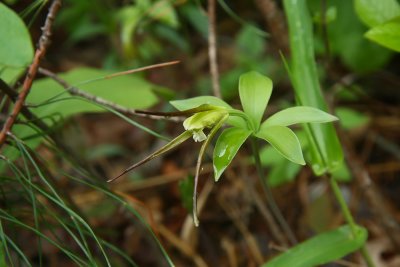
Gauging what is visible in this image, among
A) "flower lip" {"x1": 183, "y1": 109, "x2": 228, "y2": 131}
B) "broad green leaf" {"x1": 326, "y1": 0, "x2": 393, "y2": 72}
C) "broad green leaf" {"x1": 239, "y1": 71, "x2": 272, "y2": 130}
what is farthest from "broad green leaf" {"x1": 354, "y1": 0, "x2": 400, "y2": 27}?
"broad green leaf" {"x1": 326, "y1": 0, "x2": 393, "y2": 72}

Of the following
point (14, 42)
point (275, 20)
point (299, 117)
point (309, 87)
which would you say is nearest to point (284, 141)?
point (299, 117)

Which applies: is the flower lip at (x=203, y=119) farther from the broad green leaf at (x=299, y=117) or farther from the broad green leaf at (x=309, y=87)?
the broad green leaf at (x=309, y=87)

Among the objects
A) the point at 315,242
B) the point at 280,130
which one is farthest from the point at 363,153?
the point at 280,130

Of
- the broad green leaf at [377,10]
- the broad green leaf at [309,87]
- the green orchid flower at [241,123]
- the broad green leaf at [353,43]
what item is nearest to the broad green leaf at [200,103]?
the green orchid flower at [241,123]

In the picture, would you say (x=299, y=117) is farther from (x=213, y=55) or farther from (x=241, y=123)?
(x=213, y=55)

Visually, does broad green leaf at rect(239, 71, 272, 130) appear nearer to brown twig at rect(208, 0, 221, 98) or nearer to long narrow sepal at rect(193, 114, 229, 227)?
long narrow sepal at rect(193, 114, 229, 227)

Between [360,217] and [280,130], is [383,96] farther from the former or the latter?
[280,130]

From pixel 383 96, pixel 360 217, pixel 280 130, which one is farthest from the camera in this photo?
pixel 383 96
